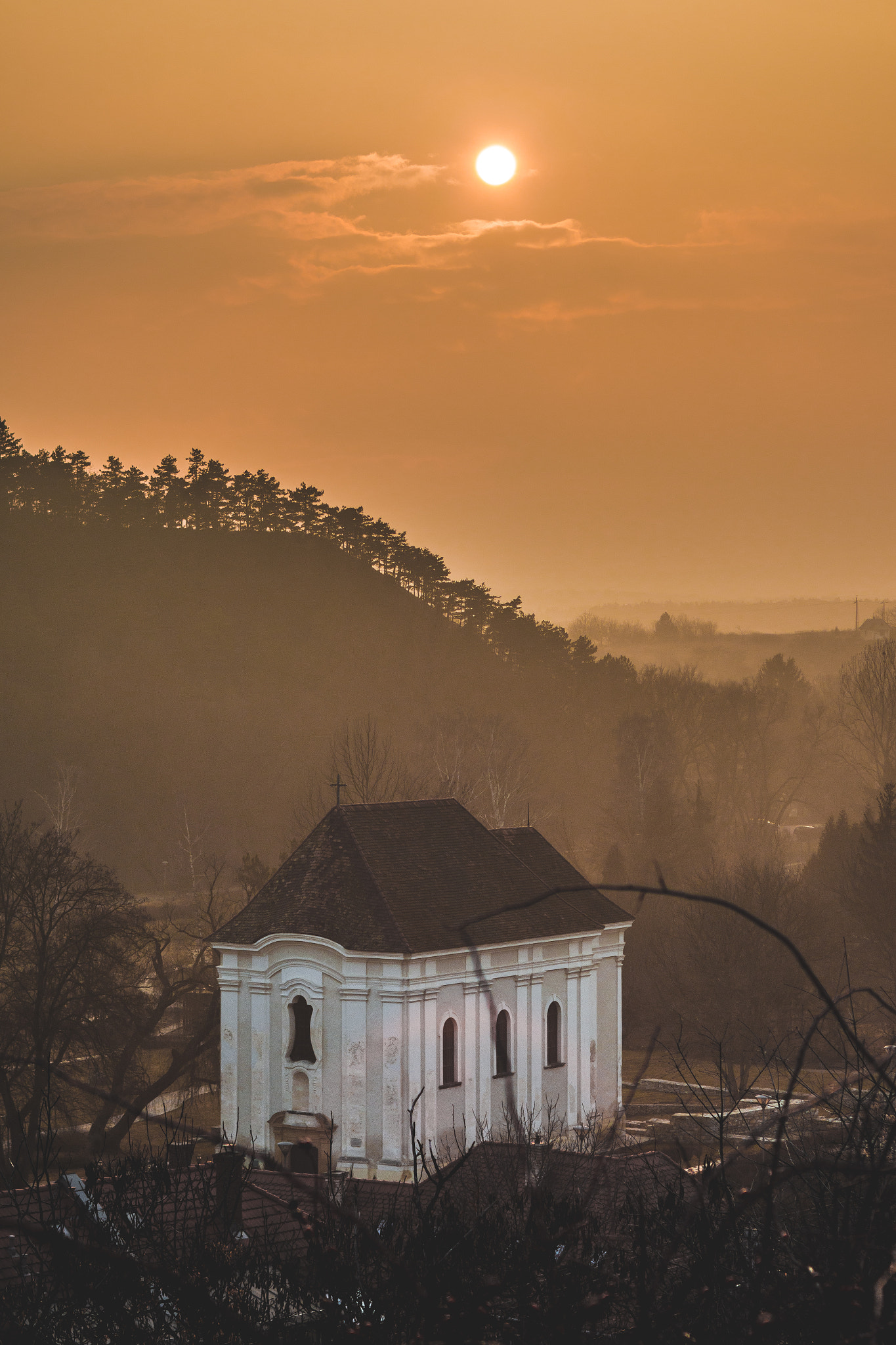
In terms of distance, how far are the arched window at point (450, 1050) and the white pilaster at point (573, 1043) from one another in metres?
4.18

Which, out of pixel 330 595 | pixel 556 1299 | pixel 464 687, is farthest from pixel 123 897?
pixel 330 595

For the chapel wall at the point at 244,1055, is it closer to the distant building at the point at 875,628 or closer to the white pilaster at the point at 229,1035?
the white pilaster at the point at 229,1035

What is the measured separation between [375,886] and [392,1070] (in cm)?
453

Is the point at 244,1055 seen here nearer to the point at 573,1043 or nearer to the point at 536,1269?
the point at 573,1043

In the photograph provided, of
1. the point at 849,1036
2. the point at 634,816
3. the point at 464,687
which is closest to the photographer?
the point at 849,1036

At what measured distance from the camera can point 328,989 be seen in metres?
36.0

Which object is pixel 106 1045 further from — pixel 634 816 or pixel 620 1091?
pixel 634 816

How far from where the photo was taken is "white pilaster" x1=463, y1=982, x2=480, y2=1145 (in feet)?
118

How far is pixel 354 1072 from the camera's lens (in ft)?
116

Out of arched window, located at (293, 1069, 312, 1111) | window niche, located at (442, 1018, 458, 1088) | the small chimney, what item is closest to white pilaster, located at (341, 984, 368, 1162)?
arched window, located at (293, 1069, 312, 1111)

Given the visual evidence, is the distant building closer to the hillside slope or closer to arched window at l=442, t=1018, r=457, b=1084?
the hillside slope

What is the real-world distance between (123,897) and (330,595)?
95404mm

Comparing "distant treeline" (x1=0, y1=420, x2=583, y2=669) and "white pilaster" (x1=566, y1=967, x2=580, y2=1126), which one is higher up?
"distant treeline" (x1=0, y1=420, x2=583, y2=669)

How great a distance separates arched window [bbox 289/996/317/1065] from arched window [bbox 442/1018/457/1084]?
3.21 meters
